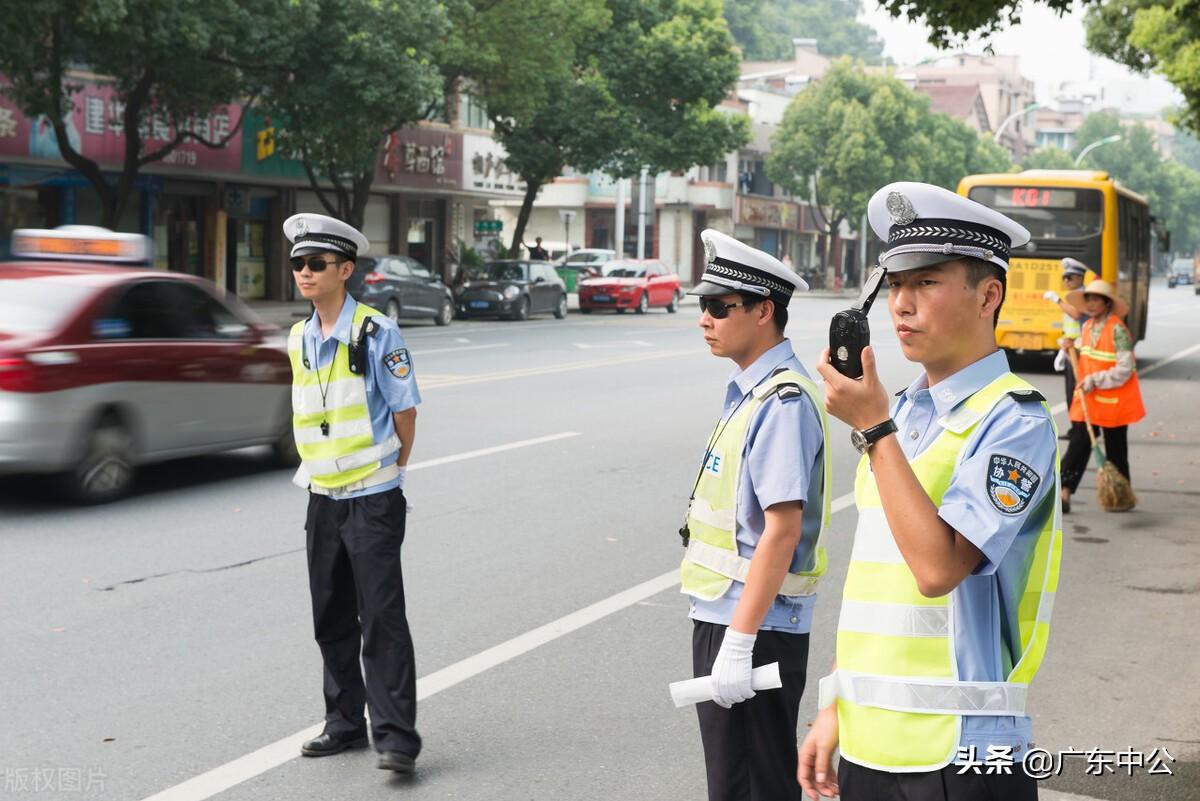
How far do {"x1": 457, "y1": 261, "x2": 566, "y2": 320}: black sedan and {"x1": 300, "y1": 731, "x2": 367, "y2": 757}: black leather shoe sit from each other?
30.0 meters

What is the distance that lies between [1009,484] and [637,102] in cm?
4297

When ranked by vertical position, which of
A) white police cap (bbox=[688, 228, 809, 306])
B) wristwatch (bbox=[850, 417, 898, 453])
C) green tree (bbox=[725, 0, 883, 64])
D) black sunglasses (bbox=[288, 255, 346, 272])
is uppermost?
green tree (bbox=[725, 0, 883, 64])

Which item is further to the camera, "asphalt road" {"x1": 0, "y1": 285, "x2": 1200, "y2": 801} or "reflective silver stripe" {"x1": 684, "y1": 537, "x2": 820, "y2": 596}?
"asphalt road" {"x1": 0, "y1": 285, "x2": 1200, "y2": 801}

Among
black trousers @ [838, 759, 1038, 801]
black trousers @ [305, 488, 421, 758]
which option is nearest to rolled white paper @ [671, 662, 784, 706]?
black trousers @ [838, 759, 1038, 801]

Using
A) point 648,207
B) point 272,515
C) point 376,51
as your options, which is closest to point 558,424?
point 272,515

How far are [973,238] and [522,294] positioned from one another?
33031 mm

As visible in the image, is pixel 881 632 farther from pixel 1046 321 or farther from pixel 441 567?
pixel 1046 321

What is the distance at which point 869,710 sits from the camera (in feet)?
8.72

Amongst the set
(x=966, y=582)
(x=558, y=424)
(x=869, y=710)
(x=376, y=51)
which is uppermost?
(x=376, y=51)

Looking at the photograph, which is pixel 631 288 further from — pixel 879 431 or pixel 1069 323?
pixel 879 431

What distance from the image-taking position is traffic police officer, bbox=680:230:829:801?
348 cm

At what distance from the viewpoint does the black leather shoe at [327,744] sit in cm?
531

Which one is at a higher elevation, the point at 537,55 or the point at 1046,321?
the point at 537,55

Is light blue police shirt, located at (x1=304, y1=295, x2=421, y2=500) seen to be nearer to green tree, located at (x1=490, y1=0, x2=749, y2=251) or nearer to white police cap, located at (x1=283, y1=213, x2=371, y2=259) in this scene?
white police cap, located at (x1=283, y1=213, x2=371, y2=259)
